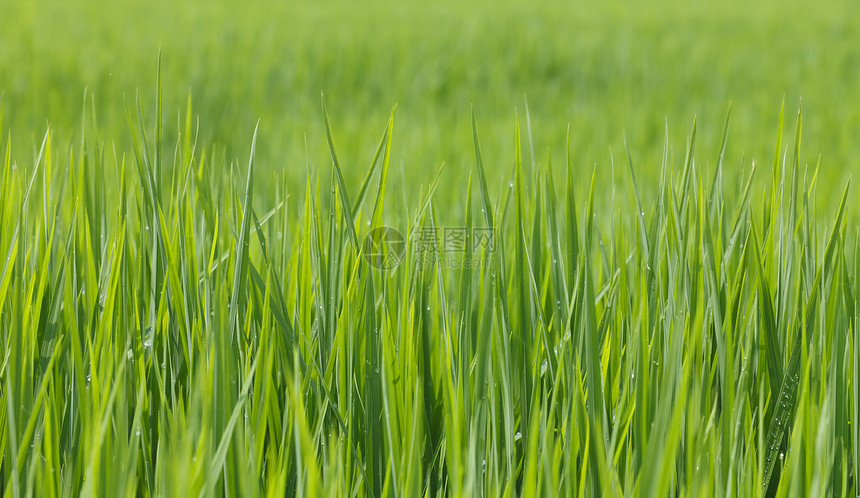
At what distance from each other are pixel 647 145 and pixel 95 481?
2329 millimetres

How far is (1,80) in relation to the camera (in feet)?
8.86

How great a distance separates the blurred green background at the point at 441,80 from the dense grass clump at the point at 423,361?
106cm

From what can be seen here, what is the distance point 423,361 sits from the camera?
2.02 feet

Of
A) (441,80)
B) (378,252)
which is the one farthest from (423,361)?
(441,80)

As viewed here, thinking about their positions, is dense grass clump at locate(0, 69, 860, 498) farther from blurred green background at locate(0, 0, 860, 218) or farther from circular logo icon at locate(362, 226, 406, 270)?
blurred green background at locate(0, 0, 860, 218)

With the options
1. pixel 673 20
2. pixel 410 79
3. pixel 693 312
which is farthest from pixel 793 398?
pixel 673 20

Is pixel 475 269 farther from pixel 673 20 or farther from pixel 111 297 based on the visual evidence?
pixel 673 20

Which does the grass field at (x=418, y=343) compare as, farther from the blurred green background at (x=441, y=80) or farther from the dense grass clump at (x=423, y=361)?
the blurred green background at (x=441, y=80)

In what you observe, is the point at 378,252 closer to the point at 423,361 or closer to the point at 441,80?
the point at 423,361

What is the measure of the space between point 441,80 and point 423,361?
259 cm

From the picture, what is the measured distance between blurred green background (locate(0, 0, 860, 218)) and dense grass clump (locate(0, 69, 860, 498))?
106cm

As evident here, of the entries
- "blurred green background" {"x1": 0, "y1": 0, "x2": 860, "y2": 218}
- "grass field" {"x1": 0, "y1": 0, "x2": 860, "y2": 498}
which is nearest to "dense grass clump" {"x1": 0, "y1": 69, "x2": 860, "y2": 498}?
"grass field" {"x1": 0, "y1": 0, "x2": 860, "y2": 498}

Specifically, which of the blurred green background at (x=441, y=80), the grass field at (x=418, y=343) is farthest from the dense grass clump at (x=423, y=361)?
the blurred green background at (x=441, y=80)

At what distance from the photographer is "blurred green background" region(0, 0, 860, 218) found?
2283mm
